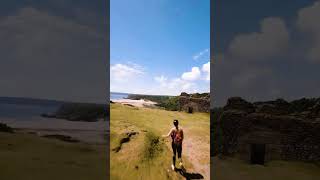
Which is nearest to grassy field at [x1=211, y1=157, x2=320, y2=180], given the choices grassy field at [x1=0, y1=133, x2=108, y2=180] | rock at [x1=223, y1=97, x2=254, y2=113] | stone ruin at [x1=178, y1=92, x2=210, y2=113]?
rock at [x1=223, y1=97, x2=254, y2=113]

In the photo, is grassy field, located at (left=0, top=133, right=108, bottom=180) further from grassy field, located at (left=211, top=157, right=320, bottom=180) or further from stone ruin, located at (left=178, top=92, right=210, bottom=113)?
stone ruin, located at (left=178, top=92, right=210, bottom=113)

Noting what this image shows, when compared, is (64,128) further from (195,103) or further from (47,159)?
(195,103)

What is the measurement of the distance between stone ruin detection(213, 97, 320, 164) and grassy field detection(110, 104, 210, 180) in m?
0.90

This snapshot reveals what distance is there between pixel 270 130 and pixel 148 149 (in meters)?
4.04

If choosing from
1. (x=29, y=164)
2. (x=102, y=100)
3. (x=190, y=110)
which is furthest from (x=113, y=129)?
(x=190, y=110)

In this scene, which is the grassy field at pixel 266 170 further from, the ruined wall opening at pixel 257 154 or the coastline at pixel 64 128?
the coastline at pixel 64 128

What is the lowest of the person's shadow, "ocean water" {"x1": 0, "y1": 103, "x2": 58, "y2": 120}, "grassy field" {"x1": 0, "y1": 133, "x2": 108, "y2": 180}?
the person's shadow

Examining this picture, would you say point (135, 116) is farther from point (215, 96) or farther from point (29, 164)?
point (29, 164)

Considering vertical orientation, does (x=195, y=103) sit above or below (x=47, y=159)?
above

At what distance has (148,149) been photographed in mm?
9789

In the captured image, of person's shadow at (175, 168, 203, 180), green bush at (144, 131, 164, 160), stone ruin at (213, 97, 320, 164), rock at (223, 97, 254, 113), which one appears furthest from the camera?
rock at (223, 97, 254, 113)

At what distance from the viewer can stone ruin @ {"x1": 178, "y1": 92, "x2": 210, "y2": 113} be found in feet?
56.2

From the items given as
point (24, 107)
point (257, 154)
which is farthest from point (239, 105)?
point (24, 107)

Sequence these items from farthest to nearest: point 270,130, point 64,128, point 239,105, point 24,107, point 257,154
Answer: point 239,105 → point 64,128 → point 270,130 → point 257,154 → point 24,107
